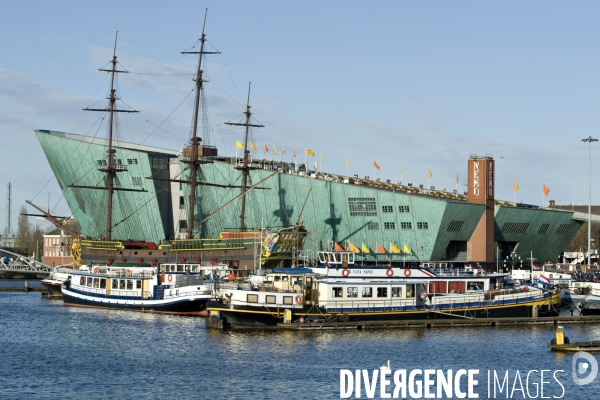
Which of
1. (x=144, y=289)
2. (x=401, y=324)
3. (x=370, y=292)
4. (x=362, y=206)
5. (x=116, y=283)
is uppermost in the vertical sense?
(x=362, y=206)

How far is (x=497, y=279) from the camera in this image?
78.5 meters

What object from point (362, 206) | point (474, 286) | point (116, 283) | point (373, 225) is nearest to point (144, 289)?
point (116, 283)

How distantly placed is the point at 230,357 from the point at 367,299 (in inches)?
683

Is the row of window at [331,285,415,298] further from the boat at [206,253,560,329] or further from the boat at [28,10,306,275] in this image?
the boat at [28,10,306,275]

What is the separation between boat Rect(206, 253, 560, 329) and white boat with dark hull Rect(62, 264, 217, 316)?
10.7 m

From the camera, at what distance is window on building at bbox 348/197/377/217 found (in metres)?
140

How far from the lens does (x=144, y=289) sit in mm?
89500

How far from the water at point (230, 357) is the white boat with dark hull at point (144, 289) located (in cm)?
575

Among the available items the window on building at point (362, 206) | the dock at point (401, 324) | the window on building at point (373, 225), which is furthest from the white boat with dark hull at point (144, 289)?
the window on building at point (373, 225)

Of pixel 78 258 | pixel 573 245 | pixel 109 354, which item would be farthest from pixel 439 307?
pixel 573 245

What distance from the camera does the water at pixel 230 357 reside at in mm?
48875

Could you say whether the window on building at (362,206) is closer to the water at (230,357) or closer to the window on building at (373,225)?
→ the window on building at (373,225)

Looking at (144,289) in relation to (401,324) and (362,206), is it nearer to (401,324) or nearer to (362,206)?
(401,324)

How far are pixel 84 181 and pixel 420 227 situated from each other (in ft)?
188
